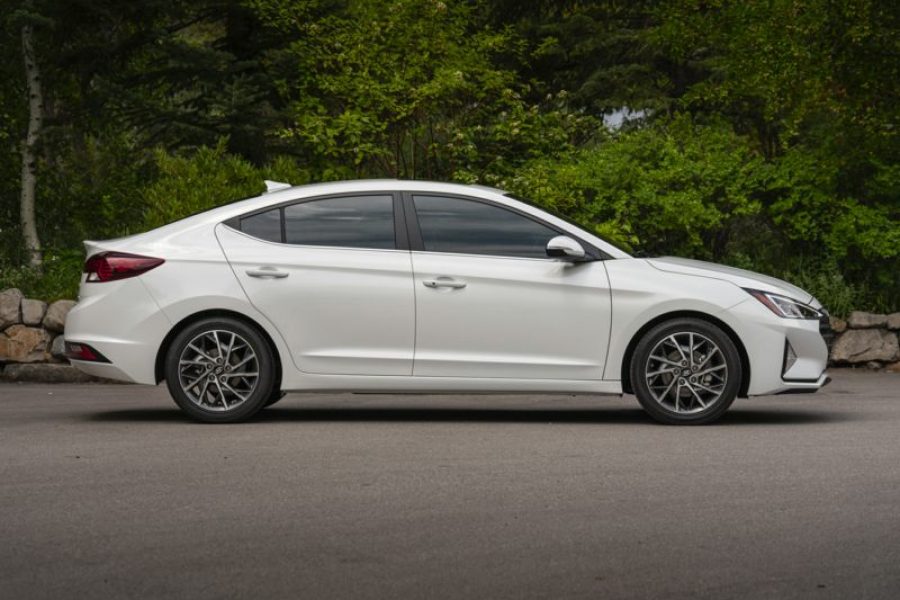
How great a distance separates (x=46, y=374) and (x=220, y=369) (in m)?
4.96

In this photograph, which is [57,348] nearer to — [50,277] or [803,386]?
[50,277]

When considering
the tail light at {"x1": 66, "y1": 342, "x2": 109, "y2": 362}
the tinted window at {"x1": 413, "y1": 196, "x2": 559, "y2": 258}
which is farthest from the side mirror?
the tail light at {"x1": 66, "y1": 342, "x2": 109, "y2": 362}

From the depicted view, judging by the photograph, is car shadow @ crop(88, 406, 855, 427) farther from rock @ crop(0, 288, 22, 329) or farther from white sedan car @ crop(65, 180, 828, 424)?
rock @ crop(0, 288, 22, 329)

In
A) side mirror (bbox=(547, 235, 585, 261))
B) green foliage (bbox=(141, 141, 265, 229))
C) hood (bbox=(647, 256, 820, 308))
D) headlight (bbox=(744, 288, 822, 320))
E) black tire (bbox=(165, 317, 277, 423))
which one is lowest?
black tire (bbox=(165, 317, 277, 423))

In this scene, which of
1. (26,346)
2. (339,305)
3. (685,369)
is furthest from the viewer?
(26,346)

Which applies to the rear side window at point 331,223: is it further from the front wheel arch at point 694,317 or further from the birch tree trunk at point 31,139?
the birch tree trunk at point 31,139

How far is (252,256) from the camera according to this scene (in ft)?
34.7

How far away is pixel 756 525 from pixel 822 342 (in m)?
3.96

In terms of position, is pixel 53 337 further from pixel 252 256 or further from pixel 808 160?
pixel 808 160

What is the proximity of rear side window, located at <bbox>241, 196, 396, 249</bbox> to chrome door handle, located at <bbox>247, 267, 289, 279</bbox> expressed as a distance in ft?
0.90

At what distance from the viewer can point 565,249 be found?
10.4 meters

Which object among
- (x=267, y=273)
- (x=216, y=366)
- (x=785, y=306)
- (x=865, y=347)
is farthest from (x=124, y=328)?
(x=865, y=347)

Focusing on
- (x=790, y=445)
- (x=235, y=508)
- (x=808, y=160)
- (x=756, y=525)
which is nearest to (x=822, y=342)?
(x=790, y=445)

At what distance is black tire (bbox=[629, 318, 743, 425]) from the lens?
10344mm
